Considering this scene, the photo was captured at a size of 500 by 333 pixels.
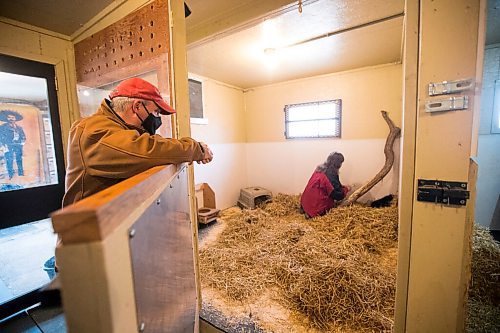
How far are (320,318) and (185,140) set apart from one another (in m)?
1.58

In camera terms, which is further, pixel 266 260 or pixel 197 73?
pixel 197 73

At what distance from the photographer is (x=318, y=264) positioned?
210 cm

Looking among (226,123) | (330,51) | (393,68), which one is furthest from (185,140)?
(393,68)

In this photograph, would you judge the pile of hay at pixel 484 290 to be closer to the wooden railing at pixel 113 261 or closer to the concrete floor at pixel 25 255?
the wooden railing at pixel 113 261

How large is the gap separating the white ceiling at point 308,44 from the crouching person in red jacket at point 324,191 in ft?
5.04

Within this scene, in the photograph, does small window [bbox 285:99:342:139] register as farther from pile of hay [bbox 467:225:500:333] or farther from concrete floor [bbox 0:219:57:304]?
concrete floor [bbox 0:219:57:304]

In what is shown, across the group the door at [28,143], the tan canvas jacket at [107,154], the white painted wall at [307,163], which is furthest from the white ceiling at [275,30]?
the white painted wall at [307,163]

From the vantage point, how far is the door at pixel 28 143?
1777 mm

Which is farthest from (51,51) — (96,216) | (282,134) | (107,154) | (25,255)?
(282,134)

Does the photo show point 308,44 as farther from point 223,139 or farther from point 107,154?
point 107,154

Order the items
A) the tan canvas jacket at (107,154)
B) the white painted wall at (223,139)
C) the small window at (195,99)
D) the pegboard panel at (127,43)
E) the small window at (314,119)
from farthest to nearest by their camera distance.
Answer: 1. the small window at (314,119)
2. the white painted wall at (223,139)
3. the small window at (195,99)
4. the pegboard panel at (127,43)
5. the tan canvas jacket at (107,154)

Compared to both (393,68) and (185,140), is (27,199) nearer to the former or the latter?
(185,140)

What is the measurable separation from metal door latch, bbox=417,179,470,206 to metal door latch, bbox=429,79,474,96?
→ 0.37m

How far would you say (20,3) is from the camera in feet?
5.08
